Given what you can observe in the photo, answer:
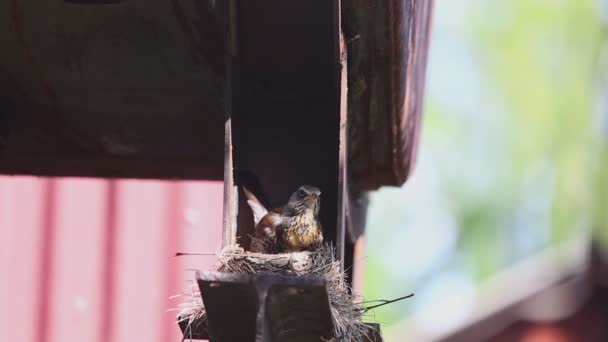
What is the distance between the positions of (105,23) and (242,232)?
96 cm

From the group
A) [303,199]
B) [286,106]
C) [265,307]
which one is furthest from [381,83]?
[265,307]

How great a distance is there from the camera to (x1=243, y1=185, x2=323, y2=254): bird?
150 inches

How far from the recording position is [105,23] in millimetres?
3779

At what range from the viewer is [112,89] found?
4.02 metres

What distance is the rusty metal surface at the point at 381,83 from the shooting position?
3.51m

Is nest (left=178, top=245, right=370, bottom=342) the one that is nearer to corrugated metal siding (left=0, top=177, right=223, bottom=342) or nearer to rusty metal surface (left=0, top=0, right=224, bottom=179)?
rusty metal surface (left=0, top=0, right=224, bottom=179)

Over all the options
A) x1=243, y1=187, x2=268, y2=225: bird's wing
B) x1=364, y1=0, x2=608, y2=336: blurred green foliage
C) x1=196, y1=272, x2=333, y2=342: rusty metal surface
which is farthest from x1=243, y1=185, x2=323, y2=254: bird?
x1=364, y1=0, x2=608, y2=336: blurred green foliage

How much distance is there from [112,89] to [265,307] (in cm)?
143

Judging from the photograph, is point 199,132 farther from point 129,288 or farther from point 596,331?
point 596,331

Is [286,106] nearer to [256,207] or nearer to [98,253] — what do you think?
[256,207]

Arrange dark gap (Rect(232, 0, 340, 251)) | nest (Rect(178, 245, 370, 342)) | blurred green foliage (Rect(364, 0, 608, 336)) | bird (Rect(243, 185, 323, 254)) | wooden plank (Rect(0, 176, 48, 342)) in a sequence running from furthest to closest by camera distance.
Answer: blurred green foliage (Rect(364, 0, 608, 336))
wooden plank (Rect(0, 176, 48, 342))
bird (Rect(243, 185, 323, 254))
dark gap (Rect(232, 0, 340, 251))
nest (Rect(178, 245, 370, 342))

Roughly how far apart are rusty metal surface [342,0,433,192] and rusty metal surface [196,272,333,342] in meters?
1.05

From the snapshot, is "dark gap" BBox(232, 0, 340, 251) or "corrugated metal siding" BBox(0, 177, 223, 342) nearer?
"dark gap" BBox(232, 0, 340, 251)

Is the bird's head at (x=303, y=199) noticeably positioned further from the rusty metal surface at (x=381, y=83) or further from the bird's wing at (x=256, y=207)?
the rusty metal surface at (x=381, y=83)
